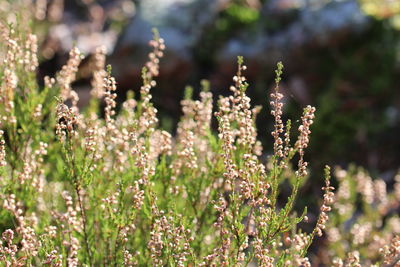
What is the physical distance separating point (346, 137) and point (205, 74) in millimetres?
2350

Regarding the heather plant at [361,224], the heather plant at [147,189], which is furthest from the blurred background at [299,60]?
the heather plant at [147,189]

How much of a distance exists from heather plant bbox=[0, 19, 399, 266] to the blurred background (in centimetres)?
364

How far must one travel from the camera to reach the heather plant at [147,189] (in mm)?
2783

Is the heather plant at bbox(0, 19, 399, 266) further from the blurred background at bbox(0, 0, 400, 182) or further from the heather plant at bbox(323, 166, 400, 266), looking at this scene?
the blurred background at bbox(0, 0, 400, 182)

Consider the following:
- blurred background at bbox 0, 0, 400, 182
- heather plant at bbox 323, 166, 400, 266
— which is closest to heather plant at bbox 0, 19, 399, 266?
heather plant at bbox 323, 166, 400, 266

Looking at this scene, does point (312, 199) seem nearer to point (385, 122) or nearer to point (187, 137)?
point (385, 122)

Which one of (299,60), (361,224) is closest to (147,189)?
(361,224)

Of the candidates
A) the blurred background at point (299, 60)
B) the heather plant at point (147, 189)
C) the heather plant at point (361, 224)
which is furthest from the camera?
the blurred background at point (299, 60)

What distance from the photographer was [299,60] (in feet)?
26.7

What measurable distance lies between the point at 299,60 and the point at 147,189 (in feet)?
18.2

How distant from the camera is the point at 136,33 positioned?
867 centimetres

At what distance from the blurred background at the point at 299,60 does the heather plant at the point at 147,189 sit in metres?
3.64

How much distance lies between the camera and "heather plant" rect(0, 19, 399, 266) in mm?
2783

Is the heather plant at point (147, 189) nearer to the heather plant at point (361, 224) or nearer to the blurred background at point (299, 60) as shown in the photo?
the heather plant at point (361, 224)
